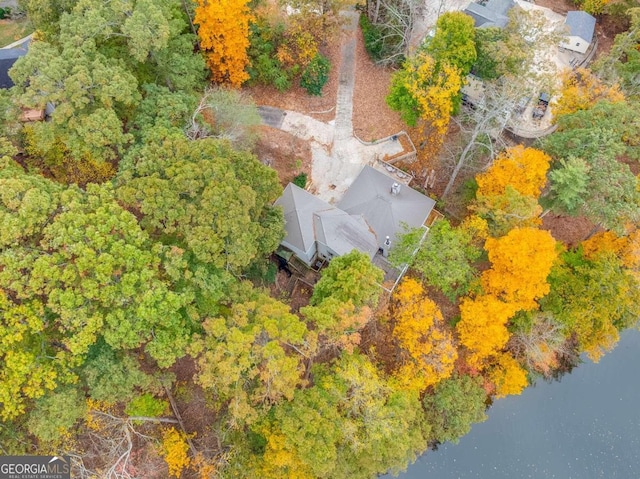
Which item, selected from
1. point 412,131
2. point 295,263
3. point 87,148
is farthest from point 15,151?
point 412,131

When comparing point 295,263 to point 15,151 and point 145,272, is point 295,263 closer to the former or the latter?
point 145,272

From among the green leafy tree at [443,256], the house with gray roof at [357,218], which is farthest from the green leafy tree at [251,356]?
the green leafy tree at [443,256]

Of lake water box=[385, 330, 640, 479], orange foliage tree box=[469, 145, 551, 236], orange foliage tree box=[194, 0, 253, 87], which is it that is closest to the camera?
orange foliage tree box=[469, 145, 551, 236]

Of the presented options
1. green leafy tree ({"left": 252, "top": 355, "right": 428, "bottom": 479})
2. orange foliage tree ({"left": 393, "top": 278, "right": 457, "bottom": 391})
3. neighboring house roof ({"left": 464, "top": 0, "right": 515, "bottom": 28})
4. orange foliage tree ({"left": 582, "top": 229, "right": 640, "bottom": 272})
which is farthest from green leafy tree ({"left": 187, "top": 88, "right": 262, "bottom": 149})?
orange foliage tree ({"left": 582, "top": 229, "right": 640, "bottom": 272})

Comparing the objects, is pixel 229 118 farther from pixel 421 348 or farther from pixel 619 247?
pixel 619 247

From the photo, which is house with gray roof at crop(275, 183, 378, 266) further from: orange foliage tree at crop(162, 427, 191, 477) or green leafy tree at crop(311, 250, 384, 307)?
orange foliage tree at crop(162, 427, 191, 477)

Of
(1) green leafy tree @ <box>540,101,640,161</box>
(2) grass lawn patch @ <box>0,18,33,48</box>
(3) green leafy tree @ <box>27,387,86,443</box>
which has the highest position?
(1) green leafy tree @ <box>540,101,640,161</box>

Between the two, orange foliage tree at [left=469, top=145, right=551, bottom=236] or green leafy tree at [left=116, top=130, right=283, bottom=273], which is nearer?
green leafy tree at [left=116, top=130, right=283, bottom=273]
